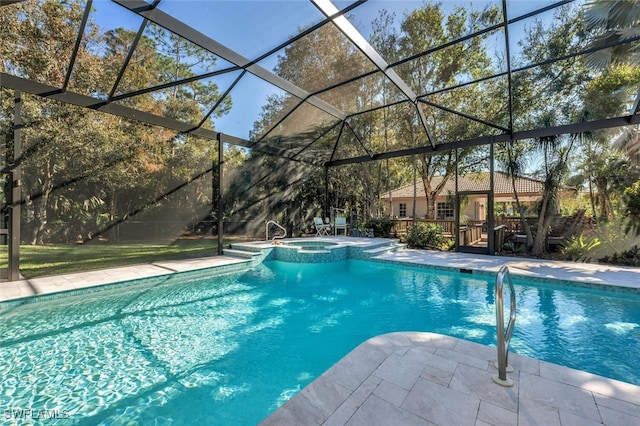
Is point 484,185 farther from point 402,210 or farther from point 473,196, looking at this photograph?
point 402,210

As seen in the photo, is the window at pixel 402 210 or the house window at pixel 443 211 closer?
the house window at pixel 443 211

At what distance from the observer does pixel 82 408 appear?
2307 millimetres

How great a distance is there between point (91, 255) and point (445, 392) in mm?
10221

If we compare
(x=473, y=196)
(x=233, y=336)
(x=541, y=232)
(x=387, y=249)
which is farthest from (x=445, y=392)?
(x=473, y=196)

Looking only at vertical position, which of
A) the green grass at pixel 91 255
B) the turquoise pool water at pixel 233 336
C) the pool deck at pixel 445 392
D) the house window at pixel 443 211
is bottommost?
the turquoise pool water at pixel 233 336

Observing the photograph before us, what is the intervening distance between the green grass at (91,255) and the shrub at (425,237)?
7.08 m

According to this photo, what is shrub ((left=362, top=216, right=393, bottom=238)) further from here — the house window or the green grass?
the house window

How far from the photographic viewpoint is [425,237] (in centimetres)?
1025

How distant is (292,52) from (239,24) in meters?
1.40

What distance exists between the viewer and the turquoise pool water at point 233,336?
2.45 m

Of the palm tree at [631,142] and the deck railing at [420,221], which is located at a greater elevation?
the palm tree at [631,142]

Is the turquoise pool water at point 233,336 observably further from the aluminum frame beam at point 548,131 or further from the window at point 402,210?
the window at point 402,210

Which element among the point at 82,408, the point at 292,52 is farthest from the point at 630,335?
the point at 292,52

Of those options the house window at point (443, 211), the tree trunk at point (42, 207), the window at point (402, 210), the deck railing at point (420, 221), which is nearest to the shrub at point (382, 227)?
the deck railing at point (420, 221)
